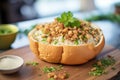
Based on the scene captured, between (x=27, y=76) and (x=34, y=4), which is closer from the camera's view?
(x=27, y=76)

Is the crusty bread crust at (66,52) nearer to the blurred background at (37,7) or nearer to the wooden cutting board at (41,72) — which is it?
the wooden cutting board at (41,72)

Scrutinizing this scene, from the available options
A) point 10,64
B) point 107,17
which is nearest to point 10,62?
point 10,64

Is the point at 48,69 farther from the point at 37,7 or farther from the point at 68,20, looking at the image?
the point at 37,7

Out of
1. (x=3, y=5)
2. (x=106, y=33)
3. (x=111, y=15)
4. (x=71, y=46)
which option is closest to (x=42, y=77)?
(x=71, y=46)

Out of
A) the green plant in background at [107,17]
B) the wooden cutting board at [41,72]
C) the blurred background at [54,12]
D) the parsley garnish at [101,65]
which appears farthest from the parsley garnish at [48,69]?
the green plant in background at [107,17]

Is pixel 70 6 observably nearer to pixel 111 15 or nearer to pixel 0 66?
pixel 111 15


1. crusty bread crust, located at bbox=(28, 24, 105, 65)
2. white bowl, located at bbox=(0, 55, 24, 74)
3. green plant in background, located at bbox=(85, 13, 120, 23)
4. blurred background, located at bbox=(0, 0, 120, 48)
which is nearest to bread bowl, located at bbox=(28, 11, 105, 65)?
crusty bread crust, located at bbox=(28, 24, 105, 65)
